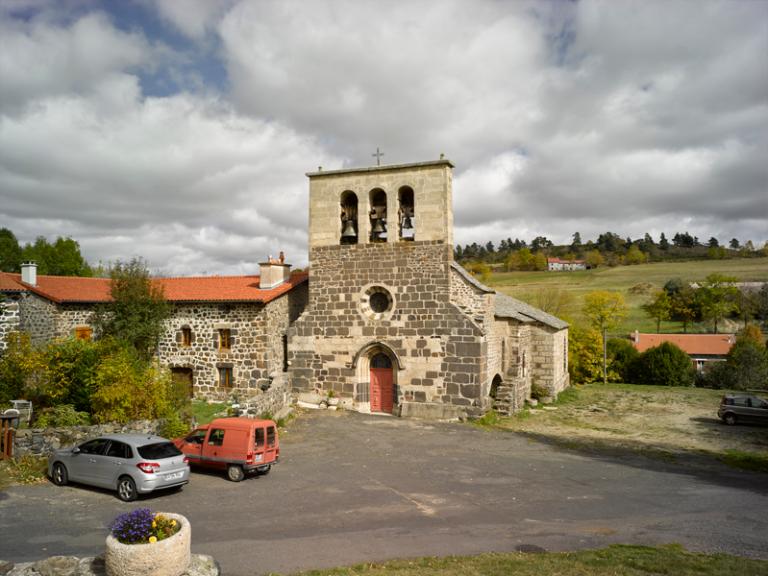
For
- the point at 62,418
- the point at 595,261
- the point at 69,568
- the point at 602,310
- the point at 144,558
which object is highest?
the point at 595,261

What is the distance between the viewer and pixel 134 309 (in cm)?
2381

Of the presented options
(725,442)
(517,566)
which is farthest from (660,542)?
(725,442)

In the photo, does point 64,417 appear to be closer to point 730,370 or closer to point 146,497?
point 146,497

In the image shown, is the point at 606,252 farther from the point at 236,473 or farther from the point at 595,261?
the point at 236,473

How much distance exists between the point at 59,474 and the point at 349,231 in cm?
1362

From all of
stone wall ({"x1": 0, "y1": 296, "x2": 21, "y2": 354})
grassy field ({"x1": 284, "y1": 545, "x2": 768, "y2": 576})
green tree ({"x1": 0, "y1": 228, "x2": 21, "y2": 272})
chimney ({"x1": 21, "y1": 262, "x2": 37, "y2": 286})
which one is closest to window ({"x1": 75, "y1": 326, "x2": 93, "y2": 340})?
stone wall ({"x1": 0, "y1": 296, "x2": 21, "y2": 354})

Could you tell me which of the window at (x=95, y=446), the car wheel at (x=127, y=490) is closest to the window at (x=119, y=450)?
the window at (x=95, y=446)

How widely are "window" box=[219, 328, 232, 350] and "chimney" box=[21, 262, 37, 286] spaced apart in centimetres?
878

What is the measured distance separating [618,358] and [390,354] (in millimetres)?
27029

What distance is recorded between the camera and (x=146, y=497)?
1224cm

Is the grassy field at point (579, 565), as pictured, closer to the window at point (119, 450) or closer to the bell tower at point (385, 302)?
the window at point (119, 450)

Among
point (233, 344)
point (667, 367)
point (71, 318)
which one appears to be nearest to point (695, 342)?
point (667, 367)

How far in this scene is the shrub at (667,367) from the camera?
3928cm

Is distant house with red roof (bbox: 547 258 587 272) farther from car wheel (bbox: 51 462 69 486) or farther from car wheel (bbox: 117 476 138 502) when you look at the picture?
car wheel (bbox: 117 476 138 502)
